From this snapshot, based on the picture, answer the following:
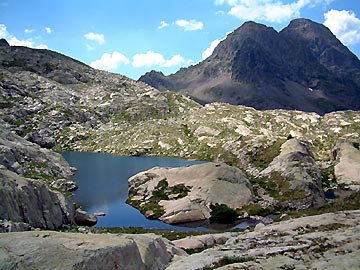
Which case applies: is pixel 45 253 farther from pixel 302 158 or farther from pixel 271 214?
pixel 302 158

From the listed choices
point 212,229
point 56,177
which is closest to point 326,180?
point 212,229

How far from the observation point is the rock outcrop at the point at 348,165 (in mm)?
135125

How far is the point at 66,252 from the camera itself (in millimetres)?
20719

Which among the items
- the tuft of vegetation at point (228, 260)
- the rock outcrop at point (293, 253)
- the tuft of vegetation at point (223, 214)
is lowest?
the tuft of vegetation at point (223, 214)

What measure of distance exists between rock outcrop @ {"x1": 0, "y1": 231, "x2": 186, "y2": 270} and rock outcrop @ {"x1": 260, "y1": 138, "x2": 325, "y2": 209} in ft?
266

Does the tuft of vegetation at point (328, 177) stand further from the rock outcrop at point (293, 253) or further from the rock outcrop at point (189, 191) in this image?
the rock outcrop at point (293, 253)

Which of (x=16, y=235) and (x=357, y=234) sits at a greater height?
(x=16, y=235)

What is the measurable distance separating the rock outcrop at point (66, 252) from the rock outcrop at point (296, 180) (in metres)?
81.2

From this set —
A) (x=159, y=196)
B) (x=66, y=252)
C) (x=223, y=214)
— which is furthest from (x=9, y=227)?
(x=159, y=196)

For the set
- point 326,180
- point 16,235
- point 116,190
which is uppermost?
point 16,235

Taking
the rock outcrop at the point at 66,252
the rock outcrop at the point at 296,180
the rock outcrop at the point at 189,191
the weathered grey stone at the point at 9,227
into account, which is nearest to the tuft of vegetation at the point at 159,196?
the rock outcrop at the point at 189,191

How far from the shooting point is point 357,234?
30359 millimetres

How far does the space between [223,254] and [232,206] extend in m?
65.2

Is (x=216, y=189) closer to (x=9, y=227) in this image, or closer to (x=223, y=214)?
(x=223, y=214)
